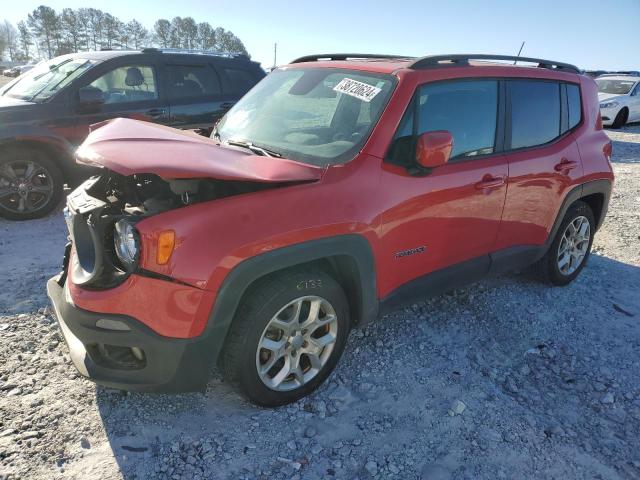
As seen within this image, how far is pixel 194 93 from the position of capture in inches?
244

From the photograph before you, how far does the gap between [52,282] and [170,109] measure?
3.77m

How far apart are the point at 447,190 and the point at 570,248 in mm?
2057

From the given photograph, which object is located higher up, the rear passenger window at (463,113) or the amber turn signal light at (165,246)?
the rear passenger window at (463,113)

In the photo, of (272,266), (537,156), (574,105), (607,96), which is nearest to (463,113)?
(537,156)

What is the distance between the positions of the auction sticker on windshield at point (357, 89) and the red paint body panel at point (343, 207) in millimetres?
137

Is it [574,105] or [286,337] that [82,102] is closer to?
[286,337]

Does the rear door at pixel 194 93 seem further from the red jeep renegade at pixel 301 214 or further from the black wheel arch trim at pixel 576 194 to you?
the black wheel arch trim at pixel 576 194

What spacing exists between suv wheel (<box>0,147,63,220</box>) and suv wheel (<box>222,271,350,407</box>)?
396 centimetres

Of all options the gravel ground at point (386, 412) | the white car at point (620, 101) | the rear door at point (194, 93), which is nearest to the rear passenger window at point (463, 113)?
the gravel ground at point (386, 412)

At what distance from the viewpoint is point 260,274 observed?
2273 millimetres

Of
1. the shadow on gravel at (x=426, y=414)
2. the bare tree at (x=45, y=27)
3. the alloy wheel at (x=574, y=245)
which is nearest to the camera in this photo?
the shadow on gravel at (x=426, y=414)

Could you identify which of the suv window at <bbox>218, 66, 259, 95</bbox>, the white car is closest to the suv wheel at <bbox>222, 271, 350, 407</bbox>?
the suv window at <bbox>218, 66, 259, 95</bbox>

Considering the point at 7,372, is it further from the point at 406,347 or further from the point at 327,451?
the point at 406,347

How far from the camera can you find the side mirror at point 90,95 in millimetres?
5293
